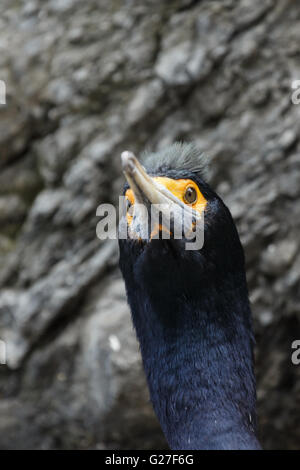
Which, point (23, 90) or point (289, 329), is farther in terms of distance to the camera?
point (23, 90)

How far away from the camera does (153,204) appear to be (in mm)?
2479

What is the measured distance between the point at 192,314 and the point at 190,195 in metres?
0.54

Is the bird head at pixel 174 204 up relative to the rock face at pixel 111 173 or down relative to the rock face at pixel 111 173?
down

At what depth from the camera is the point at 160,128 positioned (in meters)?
4.84

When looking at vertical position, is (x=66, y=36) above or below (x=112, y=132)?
above

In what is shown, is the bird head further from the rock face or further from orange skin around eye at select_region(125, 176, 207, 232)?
the rock face

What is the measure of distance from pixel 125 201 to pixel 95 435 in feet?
8.71

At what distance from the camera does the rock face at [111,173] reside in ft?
14.8

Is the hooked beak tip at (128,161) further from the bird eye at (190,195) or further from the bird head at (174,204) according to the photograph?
the bird eye at (190,195)

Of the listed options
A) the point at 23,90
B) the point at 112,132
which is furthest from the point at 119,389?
the point at 23,90

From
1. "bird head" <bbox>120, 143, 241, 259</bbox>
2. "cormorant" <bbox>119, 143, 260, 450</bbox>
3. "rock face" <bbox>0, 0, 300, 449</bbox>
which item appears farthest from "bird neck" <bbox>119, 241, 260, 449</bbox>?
"rock face" <bbox>0, 0, 300, 449</bbox>

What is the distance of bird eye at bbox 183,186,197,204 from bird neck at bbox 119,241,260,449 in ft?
0.96

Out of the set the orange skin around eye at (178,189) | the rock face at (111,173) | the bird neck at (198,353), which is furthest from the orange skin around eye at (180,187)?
the rock face at (111,173)

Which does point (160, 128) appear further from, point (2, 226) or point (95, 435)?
point (95, 435)
